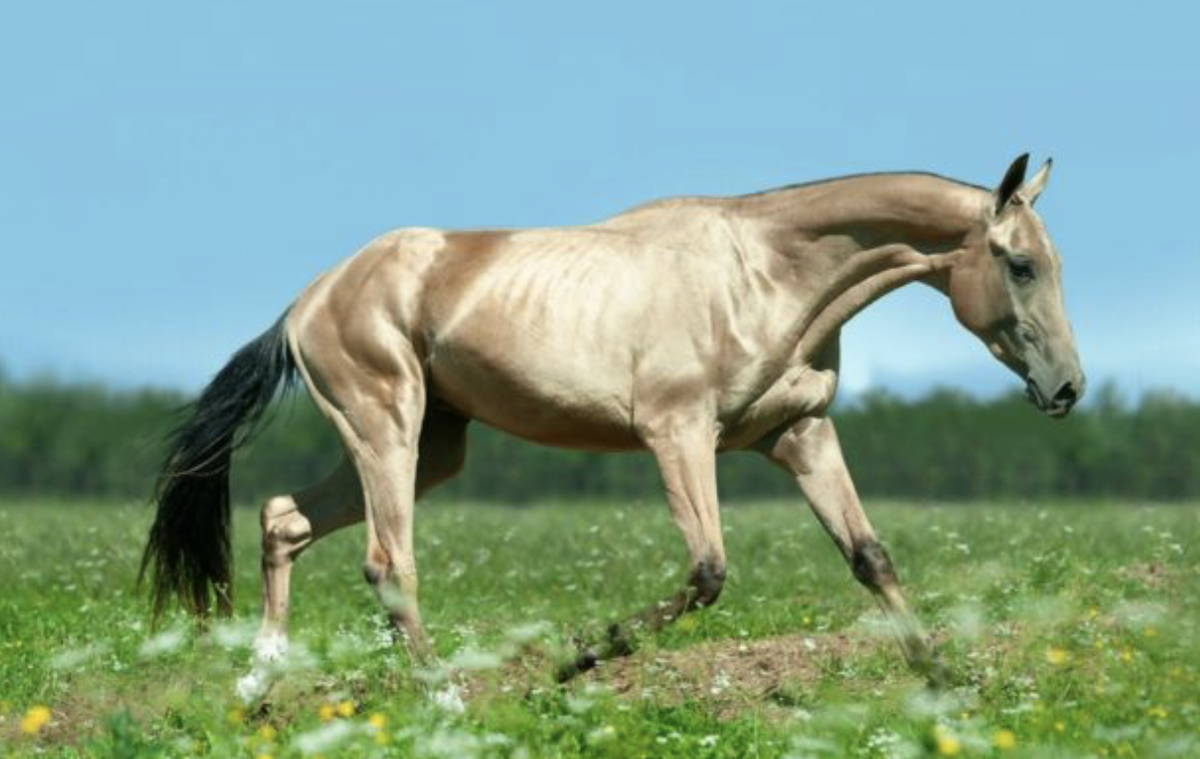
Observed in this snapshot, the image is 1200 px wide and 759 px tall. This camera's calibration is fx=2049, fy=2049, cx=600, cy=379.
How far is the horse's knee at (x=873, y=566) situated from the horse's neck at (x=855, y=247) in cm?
88

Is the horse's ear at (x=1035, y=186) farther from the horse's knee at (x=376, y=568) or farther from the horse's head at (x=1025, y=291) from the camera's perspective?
the horse's knee at (x=376, y=568)

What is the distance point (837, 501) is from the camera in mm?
9055

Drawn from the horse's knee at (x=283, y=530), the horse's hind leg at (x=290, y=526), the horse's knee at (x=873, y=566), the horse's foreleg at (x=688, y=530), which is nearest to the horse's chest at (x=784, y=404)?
the horse's foreleg at (x=688, y=530)

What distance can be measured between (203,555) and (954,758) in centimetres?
523

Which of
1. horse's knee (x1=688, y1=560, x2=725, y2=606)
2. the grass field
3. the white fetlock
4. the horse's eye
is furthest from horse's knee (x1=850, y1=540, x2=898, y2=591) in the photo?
the white fetlock

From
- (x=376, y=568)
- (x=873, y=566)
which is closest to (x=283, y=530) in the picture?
(x=376, y=568)

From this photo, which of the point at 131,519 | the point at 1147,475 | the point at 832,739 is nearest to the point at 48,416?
the point at 131,519

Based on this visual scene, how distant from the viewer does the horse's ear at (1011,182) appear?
8.66 m

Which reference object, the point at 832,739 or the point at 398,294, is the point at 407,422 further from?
the point at 832,739

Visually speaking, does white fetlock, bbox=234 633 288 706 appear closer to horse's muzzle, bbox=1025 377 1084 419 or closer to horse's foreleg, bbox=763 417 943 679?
horse's foreleg, bbox=763 417 943 679

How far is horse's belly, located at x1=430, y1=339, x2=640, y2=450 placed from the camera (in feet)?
29.3

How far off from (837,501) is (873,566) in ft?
1.08

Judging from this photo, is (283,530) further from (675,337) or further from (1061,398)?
(1061,398)

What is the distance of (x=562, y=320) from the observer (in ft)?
29.9
